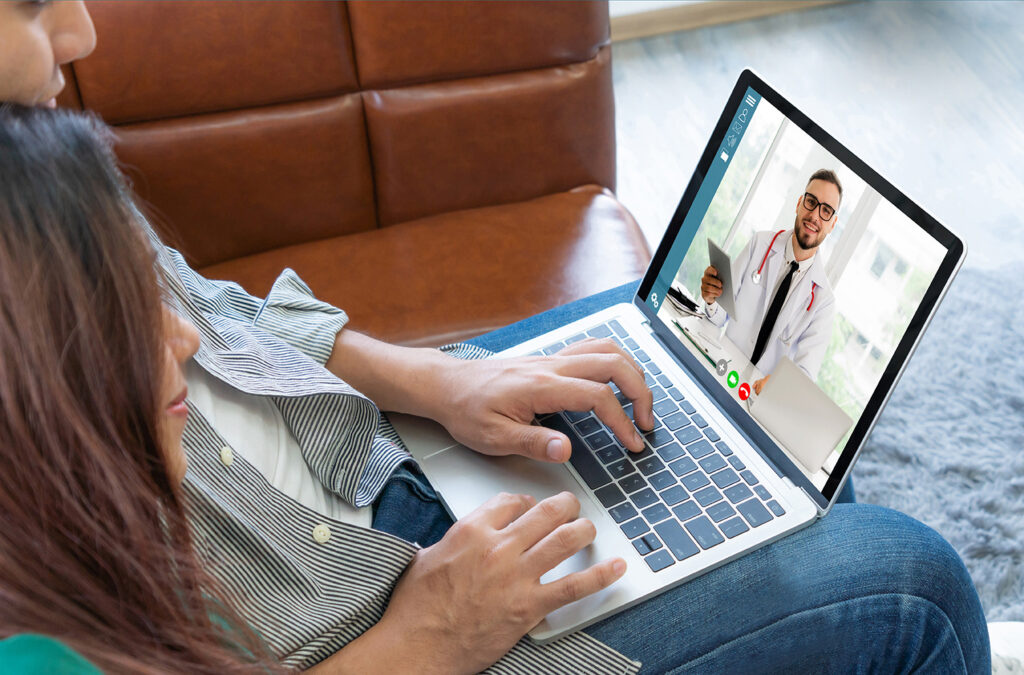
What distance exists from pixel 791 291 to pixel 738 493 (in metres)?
0.19

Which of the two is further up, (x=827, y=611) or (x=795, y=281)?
(x=795, y=281)

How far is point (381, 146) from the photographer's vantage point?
4.59 feet

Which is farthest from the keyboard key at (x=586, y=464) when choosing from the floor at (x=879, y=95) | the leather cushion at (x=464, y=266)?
the floor at (x=879, y=95)

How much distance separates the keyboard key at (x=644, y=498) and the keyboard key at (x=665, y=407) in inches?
4.0

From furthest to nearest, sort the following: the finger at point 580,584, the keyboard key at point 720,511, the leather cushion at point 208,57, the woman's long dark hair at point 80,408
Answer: the leather cushion at point 208,57 < the keyboard key at point 720,511 < the finger at point 580,584 < the woman's long dark hair at point 80,408

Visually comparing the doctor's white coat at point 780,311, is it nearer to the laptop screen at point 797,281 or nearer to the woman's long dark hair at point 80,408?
the laptop screen at point 797,281

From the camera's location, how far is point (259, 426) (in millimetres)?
878

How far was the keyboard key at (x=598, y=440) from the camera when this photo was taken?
92 cm

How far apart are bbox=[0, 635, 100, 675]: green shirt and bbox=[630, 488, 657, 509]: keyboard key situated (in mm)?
486

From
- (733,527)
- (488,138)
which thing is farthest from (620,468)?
(488,138)

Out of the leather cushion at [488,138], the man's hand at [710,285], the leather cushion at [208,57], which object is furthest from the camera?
the leather cushion at [488,138]

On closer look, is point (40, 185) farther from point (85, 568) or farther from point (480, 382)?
point (480, 382)

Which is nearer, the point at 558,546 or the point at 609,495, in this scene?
the point at 558,546

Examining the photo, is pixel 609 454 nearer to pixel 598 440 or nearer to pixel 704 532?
pixel 598 440
